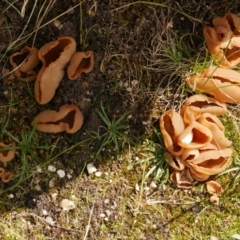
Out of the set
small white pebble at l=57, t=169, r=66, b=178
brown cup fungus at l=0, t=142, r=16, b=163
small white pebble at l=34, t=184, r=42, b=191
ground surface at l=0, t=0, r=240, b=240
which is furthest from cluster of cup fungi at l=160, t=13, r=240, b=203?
brown cup fungus at l=0, t=142, r=16, b=163

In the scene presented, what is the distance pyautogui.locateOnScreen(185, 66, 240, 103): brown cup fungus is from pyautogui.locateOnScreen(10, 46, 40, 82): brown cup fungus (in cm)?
92

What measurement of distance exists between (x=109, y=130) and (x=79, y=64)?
1.42ft

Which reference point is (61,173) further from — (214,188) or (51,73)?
(214,188)

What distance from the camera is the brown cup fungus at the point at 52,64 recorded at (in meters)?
3.20

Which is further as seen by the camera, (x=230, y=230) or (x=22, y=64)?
(x=230, y=230)

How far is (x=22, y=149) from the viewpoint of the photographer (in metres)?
3.40

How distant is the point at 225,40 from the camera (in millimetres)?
3312

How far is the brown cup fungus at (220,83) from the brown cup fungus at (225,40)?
8cm

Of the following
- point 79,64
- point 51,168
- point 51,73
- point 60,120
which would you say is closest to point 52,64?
point 51,73

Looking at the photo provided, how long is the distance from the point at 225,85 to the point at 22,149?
121cm

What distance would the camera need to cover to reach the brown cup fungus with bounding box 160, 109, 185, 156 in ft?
10.8

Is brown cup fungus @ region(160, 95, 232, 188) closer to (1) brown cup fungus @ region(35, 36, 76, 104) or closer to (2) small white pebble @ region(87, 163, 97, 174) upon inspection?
(2) small white pebble @ region(87, 163, 97, 174)

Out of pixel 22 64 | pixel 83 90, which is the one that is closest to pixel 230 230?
pixel 83 90

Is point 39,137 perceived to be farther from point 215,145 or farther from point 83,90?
point 215,145
